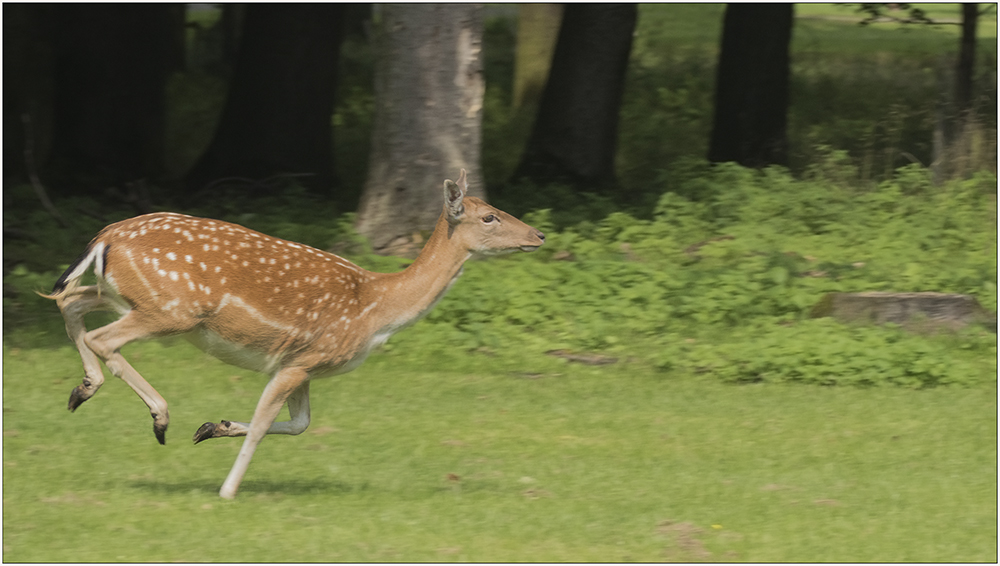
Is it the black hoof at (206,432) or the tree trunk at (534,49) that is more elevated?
the tree trunk at (534,49)

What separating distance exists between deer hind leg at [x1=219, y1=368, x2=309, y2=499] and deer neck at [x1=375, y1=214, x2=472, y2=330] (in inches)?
26.0

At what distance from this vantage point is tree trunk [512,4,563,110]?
23484 millimetres

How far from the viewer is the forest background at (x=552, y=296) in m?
7.61

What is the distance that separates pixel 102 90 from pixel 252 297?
1186 cm

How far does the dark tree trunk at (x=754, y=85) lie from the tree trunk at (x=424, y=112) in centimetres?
537

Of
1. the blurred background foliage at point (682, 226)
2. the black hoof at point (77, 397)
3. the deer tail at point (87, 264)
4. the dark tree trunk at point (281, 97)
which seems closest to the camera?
the black hoof at point (77, 397)

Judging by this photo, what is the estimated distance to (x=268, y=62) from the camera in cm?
1748

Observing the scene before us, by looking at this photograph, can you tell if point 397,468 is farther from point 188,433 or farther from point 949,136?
point 949,136

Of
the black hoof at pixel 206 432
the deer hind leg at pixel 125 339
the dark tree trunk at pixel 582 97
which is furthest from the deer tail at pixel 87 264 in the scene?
the dark tree trunk at pixel 582 97

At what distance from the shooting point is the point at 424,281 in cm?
794

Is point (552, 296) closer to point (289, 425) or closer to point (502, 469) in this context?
point (502, 469)

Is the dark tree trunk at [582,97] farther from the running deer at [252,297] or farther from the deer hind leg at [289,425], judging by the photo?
the deer hind leg at [289,425]

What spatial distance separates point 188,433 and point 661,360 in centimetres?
445

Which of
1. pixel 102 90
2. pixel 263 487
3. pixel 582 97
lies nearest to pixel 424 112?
pixel 582 97
